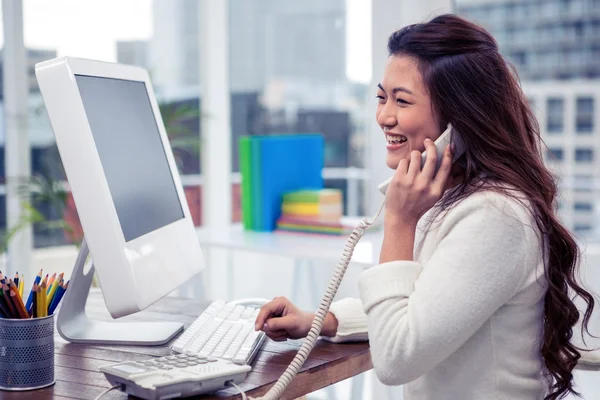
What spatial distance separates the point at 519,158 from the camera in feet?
4.12

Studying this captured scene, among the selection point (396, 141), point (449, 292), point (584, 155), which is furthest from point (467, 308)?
point (584, 155)

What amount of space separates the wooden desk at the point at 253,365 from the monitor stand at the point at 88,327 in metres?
0.02

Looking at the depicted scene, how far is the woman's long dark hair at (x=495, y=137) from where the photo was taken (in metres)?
1.22

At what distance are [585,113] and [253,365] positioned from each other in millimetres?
4230

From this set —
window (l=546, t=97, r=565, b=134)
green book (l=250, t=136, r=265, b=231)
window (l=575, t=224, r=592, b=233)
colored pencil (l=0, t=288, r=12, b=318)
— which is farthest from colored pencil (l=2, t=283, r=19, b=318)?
window (l=546, t=97, r=565, b=134)

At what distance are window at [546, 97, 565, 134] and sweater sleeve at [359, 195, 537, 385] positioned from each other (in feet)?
Answer: 13.3

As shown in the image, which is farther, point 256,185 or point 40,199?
point 40,199

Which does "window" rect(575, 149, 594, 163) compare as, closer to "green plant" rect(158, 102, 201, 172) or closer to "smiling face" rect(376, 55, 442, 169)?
"green plant" rect(158, 102, 201, 172)

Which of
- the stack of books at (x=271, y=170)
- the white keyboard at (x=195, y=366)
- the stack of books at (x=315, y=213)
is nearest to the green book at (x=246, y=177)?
the stack of books at (x=271, y=170)

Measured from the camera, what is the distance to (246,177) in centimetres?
302

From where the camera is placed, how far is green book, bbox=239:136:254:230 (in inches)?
116

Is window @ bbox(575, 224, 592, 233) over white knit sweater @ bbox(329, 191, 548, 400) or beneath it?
beneath

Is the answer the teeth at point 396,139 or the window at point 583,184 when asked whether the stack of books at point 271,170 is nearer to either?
the teeth at point 396,139

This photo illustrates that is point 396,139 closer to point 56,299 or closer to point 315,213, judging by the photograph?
point 56,299
